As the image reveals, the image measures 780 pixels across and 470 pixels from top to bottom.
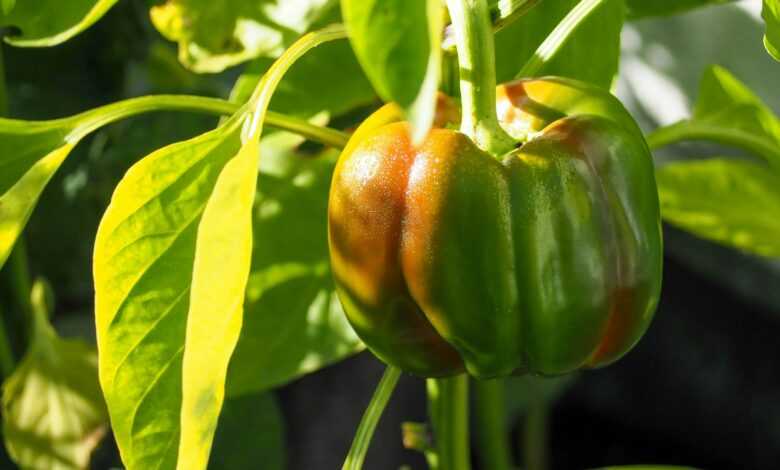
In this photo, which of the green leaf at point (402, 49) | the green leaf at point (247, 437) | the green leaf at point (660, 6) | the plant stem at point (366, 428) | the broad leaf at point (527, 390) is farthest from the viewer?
the broad leaf at point (527, 390)

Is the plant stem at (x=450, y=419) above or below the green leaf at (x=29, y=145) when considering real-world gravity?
below

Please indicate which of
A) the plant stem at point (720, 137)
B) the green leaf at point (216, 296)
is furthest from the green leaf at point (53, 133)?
the plant stem at point (720, 137)

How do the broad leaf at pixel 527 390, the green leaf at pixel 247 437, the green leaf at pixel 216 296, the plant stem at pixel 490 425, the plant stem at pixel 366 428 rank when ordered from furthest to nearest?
the broad leaf at pixel 527 390 < the green leaf at pixel 247 437 < the plant stem at pixel 490 425 < the plant stem at pixel 366 428 < the green leaf at pixel 216 296

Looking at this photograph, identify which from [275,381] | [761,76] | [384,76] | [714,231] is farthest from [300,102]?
[761,76]

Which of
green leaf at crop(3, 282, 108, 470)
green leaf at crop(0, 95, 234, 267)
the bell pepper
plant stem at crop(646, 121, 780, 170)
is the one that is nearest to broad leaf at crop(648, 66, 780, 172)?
plant stem at crop(646, 121, 780, 170)

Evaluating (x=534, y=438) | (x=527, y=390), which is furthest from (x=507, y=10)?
(x=534, y=438)

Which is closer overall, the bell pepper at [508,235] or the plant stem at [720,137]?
the bell pepper at [508,235]

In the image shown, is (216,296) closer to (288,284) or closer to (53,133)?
(53,133)

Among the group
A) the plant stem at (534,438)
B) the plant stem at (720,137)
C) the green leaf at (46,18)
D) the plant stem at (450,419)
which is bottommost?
the plant stem at (534,438)

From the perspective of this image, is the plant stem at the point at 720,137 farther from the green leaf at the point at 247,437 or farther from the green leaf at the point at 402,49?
the green leaf at the point at 247,437
